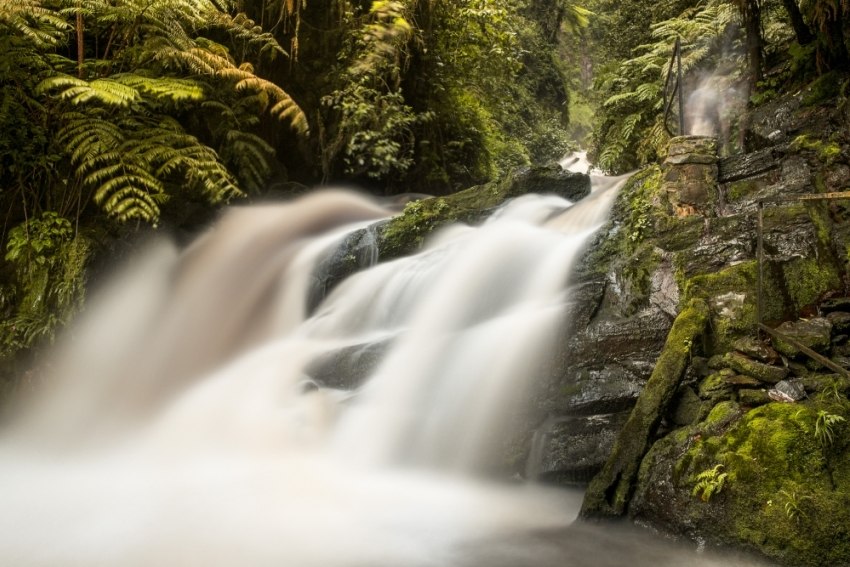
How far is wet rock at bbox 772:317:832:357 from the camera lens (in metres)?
3.46

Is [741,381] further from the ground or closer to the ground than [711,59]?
closer to the ground

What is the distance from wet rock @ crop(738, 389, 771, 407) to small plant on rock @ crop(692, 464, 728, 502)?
48cm

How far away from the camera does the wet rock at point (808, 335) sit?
11.4 ft

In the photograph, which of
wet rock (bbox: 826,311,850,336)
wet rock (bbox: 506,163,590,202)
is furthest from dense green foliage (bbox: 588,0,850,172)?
wet rock (bbox: 826,311,850,336)

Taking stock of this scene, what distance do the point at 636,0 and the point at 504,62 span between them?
403 centimetres

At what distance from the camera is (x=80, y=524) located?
374 centimetres

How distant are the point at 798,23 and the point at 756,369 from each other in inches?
176

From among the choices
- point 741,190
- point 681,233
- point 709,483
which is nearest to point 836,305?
point 681,233

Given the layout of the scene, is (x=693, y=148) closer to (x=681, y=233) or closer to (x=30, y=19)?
(x=681, y=233)

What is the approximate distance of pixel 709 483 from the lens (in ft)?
10.2

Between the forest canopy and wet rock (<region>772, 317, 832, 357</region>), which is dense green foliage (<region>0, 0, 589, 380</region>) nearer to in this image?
the forest canopy

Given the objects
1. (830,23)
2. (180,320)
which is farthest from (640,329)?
(180,320)

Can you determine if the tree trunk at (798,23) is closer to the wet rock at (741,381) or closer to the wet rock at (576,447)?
the wet rock at (741,381)

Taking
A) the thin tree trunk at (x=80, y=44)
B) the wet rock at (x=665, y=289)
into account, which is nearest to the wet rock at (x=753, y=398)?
the wet rock at (x=665, y=289)
